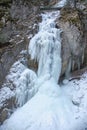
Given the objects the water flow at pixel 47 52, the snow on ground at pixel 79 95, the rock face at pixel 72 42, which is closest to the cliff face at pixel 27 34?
the rock face at pixel 72 42

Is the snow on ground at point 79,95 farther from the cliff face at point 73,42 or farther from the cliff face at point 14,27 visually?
the cliff face at point 14,27

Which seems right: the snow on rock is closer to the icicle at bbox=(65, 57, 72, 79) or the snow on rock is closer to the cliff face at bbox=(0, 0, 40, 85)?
the cliff face at bbox=(0, 0, 40, 85)

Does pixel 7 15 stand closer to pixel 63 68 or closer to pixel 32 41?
pixel 32 41

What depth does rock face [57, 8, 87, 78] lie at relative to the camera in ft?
38.5

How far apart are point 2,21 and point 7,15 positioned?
48 centimetres

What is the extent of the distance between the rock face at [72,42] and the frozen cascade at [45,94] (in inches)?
12.8

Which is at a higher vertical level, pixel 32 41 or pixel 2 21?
pixel 2 21

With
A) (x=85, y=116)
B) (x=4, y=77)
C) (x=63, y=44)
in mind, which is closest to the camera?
(x=85, y=116)

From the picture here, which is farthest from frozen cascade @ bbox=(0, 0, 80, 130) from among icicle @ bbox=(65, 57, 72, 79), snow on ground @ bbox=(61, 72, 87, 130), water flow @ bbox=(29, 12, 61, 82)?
icicle @ bbox=(65, 57, 72, 79)

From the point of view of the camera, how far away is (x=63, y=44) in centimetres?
1170

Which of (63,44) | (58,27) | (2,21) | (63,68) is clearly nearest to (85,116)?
(63,68)

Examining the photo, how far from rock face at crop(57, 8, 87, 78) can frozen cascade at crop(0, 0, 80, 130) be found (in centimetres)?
32

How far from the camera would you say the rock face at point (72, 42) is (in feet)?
38.5

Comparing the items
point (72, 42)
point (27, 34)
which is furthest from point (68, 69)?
point (27, 34)
